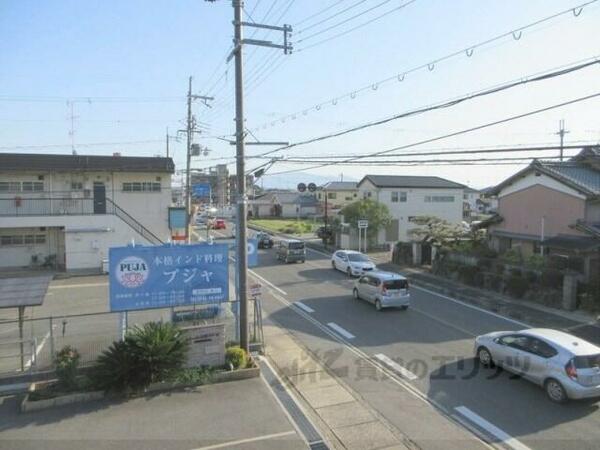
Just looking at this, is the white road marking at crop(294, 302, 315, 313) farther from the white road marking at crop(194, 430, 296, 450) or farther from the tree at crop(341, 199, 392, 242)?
the tree at crop(341, 199, 392, 242)

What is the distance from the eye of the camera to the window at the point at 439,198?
1836 inches

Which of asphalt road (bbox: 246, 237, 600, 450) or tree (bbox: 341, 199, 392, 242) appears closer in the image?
asphalt road (bbox: 246, 237, 600, 450)

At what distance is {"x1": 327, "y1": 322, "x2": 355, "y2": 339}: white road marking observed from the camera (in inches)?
659

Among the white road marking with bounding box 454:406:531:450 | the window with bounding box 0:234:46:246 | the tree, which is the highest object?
the tree

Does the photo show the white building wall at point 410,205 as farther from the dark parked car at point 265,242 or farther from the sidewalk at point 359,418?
the sidewalk at point 359,418

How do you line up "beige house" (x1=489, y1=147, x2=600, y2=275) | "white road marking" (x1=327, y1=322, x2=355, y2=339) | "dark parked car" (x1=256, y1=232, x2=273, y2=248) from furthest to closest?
"dark parked car" (x1=256, y1=232, x2=273, y2=248) < "beige house" (x1=489, y1=147, x2=600, y2=275) < "white road marking" (x1=327, y1=322, x2=355, y2=339)

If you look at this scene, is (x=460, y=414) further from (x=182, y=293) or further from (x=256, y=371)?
(x=182, y=293)

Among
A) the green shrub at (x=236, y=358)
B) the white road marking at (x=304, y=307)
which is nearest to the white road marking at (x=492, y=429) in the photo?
the green shrub at (x=236, y=358)

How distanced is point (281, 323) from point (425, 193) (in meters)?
31.4

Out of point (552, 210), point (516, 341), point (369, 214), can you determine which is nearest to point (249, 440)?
point (516, 341)

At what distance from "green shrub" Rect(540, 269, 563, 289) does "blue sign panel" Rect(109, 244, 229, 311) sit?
588 inches

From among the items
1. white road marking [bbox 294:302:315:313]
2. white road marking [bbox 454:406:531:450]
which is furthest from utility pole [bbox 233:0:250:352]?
white road marking [bbox 294:302:315:313]

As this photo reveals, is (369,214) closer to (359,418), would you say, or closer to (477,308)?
(477,308)

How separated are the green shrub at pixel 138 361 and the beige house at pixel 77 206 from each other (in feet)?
64.4
